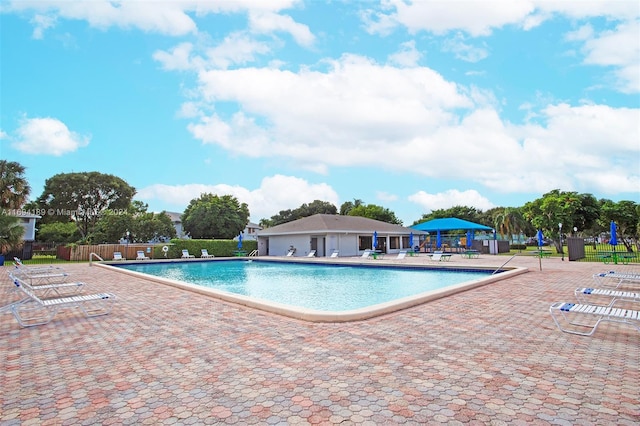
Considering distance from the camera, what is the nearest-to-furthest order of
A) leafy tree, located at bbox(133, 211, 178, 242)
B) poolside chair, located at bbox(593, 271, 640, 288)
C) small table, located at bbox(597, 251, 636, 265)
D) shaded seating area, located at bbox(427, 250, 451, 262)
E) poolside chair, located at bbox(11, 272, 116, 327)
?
poolside chair, located at bbox(11, 272, 116, 327) → poolside chair, located at bbox(593, 271, 640, 288) → small table, located at bbox(597, 251, 636, 265) → shaded seating area, located at bbox(427, 250, 451, 262) → leafy tree, located at bbox(133, 211, 178, 242)

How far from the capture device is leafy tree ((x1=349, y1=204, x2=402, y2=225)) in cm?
5400

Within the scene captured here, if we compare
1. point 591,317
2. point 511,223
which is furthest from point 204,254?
point 511,223

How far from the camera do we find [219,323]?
238 inches

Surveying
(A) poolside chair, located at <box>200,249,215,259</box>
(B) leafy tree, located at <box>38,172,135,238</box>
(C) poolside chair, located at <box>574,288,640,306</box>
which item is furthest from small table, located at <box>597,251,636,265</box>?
(B) leafy tree, located at <box>38,172,135,238</box>

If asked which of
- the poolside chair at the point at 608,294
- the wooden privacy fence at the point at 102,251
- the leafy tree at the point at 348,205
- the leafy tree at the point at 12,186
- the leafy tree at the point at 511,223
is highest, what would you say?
the leafy tree at the point at 348,205

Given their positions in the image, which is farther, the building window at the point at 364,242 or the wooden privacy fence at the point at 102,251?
the building window at the point at 364,242

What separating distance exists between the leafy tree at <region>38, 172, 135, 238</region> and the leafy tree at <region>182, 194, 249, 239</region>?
863 cm

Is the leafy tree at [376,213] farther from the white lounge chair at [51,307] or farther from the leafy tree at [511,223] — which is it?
the white lounge chair at [51,307]

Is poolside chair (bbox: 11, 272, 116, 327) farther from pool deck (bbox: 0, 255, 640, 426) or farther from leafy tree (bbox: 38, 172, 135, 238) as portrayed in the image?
leafy tree (bbox: 38, 172, 135, 238)

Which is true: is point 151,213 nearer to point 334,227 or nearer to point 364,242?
point 334,227

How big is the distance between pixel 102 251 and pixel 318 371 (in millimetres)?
28087

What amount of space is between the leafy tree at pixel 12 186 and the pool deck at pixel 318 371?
877 inches

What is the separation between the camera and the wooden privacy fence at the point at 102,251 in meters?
26.3

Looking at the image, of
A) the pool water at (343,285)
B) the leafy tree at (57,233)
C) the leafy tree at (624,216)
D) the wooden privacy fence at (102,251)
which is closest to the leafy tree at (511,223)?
the leafy tree at (624,216)
